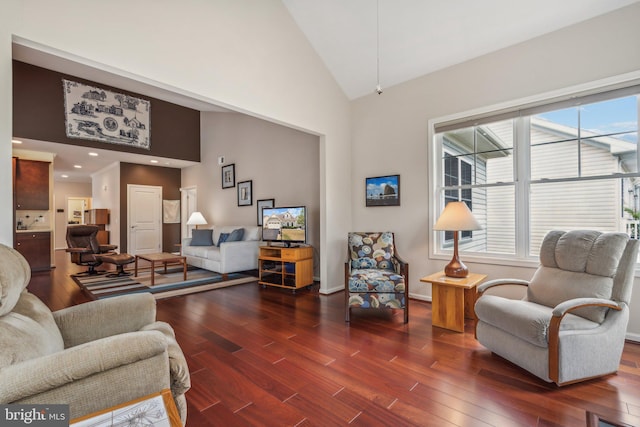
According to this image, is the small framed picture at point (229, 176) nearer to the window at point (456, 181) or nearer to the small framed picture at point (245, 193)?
the small framed picture at point (245, 193)

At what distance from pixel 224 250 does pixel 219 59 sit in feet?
11.2

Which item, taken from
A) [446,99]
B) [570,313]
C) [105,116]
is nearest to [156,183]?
[105,116]

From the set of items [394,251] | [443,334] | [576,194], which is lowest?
[443,334]

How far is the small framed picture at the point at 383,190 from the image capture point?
407 cm

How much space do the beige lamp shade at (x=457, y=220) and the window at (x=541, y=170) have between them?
2.05 ft

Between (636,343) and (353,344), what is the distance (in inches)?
97.3

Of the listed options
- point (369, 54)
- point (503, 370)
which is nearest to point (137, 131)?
point (369, 54)

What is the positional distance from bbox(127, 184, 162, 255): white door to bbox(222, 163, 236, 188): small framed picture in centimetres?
240

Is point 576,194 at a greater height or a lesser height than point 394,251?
greater

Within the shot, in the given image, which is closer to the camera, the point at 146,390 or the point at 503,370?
the point at 146,390

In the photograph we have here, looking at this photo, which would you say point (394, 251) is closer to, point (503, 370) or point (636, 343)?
point (503, 370)

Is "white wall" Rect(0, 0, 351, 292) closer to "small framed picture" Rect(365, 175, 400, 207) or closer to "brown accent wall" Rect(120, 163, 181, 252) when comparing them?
"small framed picture" Rect(365, 175, 400, 207)

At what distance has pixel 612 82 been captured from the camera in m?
2.69

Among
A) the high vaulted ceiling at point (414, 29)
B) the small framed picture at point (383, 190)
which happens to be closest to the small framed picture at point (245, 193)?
the small framed picture at point (383, 190)
